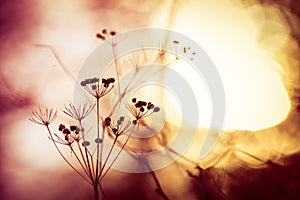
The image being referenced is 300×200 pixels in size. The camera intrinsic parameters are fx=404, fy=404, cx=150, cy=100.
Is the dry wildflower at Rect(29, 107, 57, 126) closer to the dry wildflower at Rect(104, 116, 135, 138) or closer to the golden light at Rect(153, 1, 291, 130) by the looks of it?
the dry wildflower at Rect(104, 116, 135, 138)

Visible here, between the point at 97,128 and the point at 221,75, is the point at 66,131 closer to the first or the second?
the point at 97,128

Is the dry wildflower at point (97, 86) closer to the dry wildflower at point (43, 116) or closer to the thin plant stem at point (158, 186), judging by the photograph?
the dry wildflower at point (43, 116)

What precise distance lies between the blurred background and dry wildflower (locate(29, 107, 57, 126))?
0.08ft

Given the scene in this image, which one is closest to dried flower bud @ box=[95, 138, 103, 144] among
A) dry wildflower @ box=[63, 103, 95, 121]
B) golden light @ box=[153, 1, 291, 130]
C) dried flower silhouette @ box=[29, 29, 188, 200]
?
dried flower silhouette @ box=[29, 29, 188, 200]

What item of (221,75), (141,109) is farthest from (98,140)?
(221,75)

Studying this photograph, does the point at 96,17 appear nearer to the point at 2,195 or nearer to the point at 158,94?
the point at 158,94

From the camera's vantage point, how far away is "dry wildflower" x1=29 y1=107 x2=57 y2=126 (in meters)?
1.61

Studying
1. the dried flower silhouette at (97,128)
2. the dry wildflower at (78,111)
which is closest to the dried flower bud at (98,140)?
the dried flower silhouette at (97,128)

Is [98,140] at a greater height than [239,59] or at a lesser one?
lesser

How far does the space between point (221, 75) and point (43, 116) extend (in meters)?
0.75

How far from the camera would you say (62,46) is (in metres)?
1.63

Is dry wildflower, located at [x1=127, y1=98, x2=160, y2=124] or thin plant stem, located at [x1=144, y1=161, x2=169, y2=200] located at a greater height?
dry wildflower, located at [x1=127, y1=98, x2=160, y2=124]

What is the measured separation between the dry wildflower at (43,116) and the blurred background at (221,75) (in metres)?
0.02

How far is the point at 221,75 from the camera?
1688 mm
